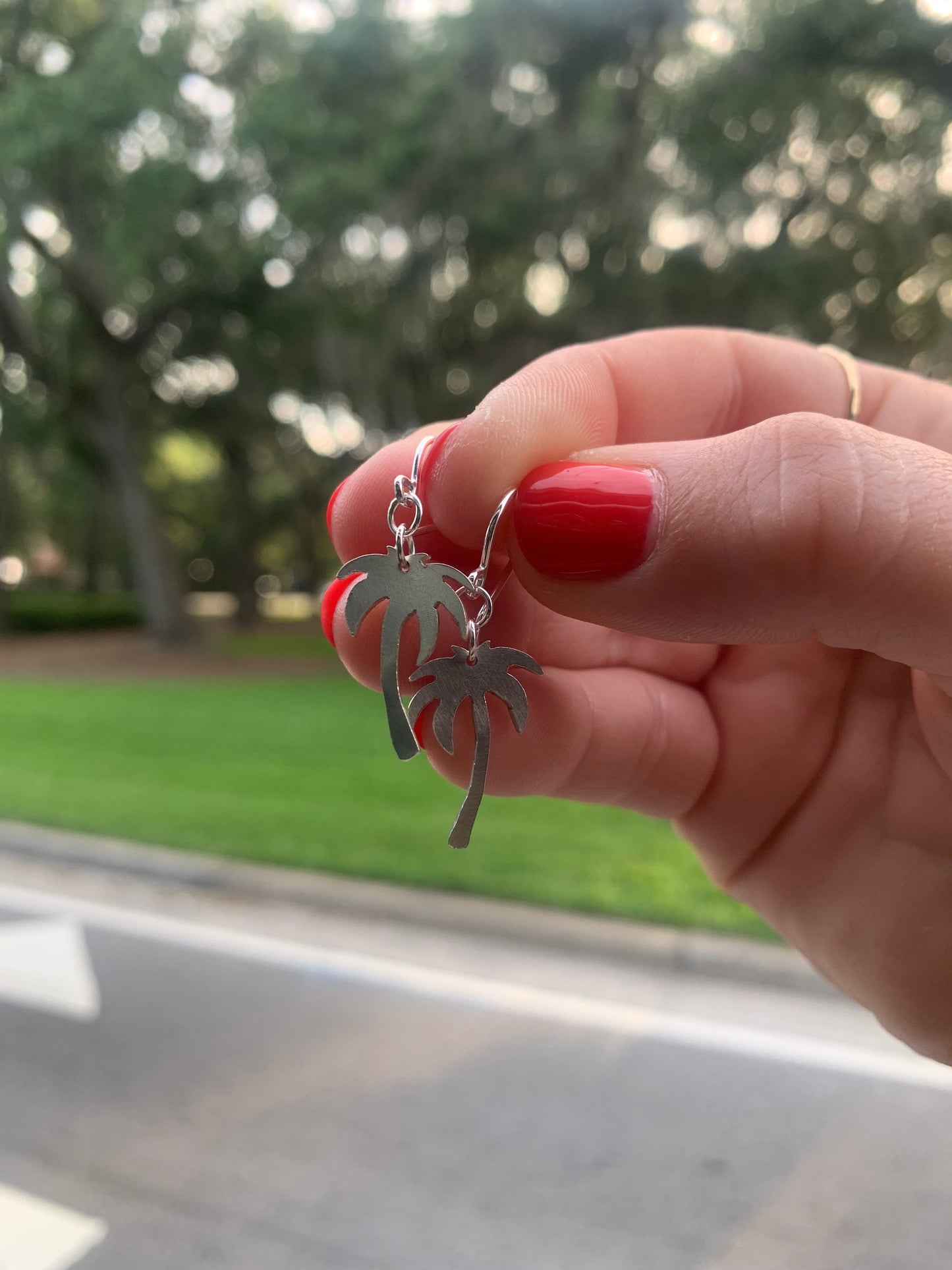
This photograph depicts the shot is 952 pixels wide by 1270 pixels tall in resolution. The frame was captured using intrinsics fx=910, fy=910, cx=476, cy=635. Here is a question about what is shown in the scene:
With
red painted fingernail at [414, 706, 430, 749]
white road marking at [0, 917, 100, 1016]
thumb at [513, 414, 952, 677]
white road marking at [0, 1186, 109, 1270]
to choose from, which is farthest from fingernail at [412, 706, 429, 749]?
white road marking at [0, 917, 100, 1016]

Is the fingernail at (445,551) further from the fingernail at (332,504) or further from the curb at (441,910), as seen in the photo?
the curb at (441,910)

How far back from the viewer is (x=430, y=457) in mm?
1176

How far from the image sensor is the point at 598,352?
1.36m

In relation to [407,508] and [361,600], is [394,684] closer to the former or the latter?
[361,600]

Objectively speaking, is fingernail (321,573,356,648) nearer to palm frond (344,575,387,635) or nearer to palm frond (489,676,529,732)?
palm frond (344,575,387,635)

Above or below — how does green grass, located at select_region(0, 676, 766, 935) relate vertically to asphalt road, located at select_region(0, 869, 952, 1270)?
below

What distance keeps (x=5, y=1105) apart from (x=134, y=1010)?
24.9 inches

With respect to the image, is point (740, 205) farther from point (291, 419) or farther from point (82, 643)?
point (82, 643)

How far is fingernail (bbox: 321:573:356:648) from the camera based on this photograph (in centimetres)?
122

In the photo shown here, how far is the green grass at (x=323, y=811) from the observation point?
4.48 meters

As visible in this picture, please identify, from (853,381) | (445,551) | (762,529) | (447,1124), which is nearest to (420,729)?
(445,551)

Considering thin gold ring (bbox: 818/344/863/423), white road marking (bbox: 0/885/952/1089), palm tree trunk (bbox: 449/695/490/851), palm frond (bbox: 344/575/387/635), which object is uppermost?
thin gold ring (bbox: 818/344/863/423)

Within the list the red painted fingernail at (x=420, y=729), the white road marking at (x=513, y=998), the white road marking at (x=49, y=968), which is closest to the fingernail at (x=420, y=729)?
the red painted fingernail at (x=420, y=729)

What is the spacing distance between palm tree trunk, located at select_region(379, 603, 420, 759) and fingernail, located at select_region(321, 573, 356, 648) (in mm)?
103
